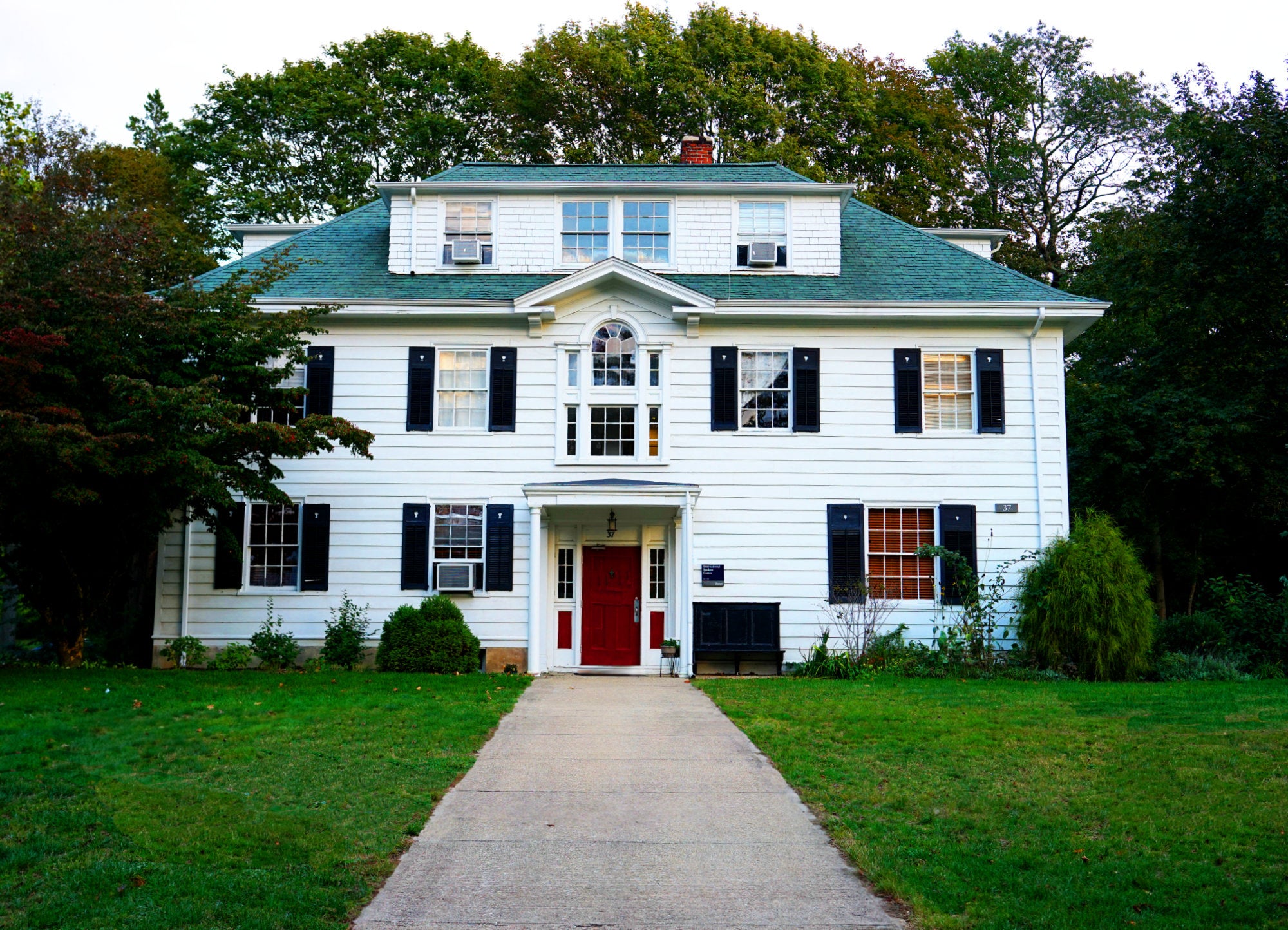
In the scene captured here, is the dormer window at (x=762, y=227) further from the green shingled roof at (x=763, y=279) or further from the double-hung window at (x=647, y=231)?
the double-hung window at (x=647, y=231)

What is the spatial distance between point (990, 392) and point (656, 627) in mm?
6391

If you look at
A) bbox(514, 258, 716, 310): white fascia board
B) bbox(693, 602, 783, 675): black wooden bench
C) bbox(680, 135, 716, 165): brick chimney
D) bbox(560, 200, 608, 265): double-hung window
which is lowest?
bbox(693, 602, 783, 675): black wooden bench

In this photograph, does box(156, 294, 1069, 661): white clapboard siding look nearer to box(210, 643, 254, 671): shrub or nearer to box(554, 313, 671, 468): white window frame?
box(554, 313, 671, 468): white window frame

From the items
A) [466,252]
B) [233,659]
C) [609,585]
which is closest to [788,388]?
[609,585]

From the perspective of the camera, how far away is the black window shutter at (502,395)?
17703mm

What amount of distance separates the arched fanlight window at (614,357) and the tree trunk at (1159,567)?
1364 cm

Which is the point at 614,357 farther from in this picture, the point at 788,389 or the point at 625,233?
the point at 788,389

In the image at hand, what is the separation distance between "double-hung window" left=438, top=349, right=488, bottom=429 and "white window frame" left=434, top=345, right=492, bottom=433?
10 millimetres

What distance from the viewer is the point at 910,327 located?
17953 millimetres

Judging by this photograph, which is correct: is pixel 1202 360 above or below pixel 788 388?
above

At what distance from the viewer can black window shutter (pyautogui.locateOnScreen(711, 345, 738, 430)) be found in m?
17.8

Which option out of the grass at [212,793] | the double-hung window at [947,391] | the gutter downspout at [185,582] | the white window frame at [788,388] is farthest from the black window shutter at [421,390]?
the double-hung window at [947,391]

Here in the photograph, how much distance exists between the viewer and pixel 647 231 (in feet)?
61.8

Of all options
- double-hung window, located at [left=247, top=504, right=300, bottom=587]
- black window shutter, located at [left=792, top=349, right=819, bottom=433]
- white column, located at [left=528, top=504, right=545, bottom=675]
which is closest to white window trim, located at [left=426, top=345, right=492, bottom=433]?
white column, located at [left=528, top=504, right=545, bottom=675]
